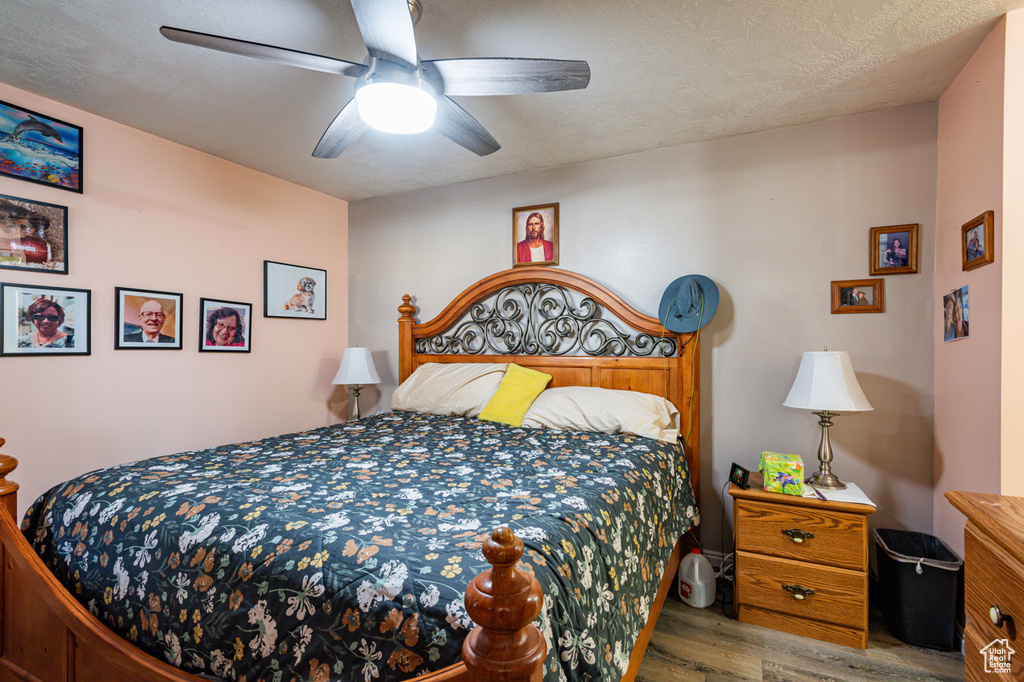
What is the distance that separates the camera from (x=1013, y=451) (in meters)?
1.69

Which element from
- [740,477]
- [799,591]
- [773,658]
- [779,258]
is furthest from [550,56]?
[773,658]

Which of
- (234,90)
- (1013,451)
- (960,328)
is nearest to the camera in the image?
(1013,451)

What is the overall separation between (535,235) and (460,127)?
1381 millimetres

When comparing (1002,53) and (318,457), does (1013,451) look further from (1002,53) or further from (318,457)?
(318,457)

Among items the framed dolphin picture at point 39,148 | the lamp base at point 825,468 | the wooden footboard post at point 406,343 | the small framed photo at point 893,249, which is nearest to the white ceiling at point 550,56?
the framed dolphin picture at point 39,148

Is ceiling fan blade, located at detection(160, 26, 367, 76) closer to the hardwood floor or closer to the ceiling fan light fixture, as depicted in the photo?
the ceiling fan light fixture

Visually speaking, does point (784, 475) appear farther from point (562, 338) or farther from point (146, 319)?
point (146, 319)

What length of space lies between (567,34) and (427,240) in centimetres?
215

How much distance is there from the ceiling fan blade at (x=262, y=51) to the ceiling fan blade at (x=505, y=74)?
28cm

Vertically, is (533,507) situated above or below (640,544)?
above

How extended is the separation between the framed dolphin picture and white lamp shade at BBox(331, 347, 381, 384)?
5.84 feet

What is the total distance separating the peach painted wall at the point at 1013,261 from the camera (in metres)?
1.69

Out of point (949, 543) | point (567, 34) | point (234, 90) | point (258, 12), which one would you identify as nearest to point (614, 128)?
point (567, 34)

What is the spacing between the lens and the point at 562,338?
3244mm
